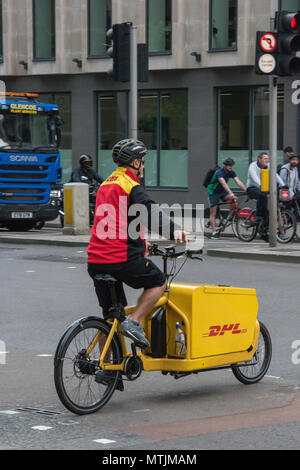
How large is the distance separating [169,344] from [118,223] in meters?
0.96

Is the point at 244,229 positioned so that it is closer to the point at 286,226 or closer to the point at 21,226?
the point at 286,226

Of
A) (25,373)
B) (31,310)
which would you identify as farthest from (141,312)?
(31,310)

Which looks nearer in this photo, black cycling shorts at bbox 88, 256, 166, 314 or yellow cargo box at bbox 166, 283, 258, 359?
black cycling shorts at bbox 88, 256, 166, 314

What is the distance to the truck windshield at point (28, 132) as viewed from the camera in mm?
22453

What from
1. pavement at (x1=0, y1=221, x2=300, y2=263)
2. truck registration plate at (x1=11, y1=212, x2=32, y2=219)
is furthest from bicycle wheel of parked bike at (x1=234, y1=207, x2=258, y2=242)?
truck registration plate at (x1=11, y1=212, x2=32, y2=219)

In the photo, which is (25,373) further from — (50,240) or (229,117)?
(229,117)


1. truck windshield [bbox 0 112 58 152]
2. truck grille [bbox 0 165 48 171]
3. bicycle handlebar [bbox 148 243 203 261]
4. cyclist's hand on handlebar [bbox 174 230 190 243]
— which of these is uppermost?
truck windshield [bbox 0 112 58 152]

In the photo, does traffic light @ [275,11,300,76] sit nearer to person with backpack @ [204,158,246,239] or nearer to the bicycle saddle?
person with backpack @ [204,158,246,239]

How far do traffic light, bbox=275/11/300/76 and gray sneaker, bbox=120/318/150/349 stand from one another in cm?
931

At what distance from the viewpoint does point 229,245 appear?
1875 centimetres

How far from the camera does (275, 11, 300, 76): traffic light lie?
49.5 ft

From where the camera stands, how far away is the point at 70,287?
42.2 ft

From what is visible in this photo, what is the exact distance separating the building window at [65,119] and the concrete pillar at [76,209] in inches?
416
